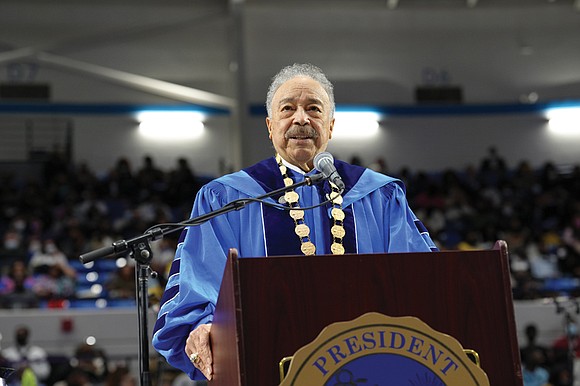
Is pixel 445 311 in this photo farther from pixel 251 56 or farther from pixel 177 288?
pixel 251 56

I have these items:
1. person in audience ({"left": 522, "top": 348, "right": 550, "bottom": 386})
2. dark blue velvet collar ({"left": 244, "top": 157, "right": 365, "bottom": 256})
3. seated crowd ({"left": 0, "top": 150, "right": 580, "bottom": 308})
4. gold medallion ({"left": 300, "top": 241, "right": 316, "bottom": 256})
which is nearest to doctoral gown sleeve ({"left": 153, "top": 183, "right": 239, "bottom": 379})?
dark blue velvet collar ({"left": 244, "top": 157, "right": 365, "bottom": 256})

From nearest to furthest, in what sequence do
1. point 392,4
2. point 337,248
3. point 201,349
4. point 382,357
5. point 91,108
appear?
1. point 382,357
2. point 201,349
3. point 337,248
4. point 392,4
5. point 91,108

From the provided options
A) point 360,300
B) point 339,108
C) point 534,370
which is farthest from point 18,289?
point 360,300

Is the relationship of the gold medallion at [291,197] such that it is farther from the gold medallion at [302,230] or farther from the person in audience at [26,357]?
the person in audience at [26,357]

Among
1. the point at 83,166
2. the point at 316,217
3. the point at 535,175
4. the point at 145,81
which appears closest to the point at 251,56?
the point at 145,81

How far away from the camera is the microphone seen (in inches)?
117

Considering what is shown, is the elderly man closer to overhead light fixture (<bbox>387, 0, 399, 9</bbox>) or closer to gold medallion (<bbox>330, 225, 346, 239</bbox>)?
gold medallion (<bbox>330, 225, 346, 239</bbox>)

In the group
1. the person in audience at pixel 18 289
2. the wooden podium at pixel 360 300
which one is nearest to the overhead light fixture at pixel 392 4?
the person in audience at pixel 18 289

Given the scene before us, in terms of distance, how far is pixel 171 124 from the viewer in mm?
19203

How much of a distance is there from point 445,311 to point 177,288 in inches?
40.3

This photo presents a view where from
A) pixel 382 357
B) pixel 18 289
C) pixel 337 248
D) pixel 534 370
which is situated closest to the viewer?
pixel 382 357

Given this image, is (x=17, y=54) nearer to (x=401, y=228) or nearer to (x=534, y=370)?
(x=534, y=370)

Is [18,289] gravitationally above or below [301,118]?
above

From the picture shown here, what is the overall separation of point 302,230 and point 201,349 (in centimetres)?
77
